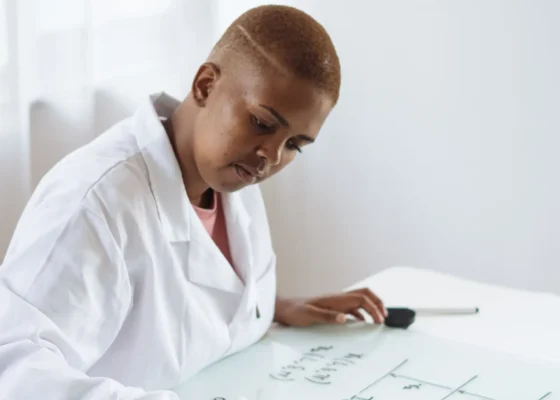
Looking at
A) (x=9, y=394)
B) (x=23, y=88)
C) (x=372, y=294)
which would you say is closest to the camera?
(x=9, y=394)

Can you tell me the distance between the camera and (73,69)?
5.96 feet

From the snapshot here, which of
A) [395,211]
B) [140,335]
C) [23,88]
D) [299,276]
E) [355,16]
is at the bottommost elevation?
[299,276]

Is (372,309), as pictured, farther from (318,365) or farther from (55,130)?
(55,130)

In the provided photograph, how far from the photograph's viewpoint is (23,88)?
5.56ft

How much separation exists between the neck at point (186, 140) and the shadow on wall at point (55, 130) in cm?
79

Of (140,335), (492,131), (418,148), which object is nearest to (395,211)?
(418,148)

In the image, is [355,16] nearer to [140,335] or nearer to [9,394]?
[140,335]

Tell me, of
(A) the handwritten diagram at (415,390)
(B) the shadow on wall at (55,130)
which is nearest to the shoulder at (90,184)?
(A) the handwritten diagram at (415,390)

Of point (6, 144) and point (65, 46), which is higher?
point (65, 46)

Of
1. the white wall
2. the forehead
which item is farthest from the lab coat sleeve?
the white wall

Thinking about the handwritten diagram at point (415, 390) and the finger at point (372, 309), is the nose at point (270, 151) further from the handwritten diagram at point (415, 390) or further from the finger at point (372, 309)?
the finger at point (372, 309)

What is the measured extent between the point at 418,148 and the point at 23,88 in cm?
97

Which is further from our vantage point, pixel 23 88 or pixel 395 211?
pixel 395 211

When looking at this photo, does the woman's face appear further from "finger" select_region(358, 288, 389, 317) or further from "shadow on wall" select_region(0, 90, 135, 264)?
"shadow on wall" select_region(0, 90, 135, 264)
